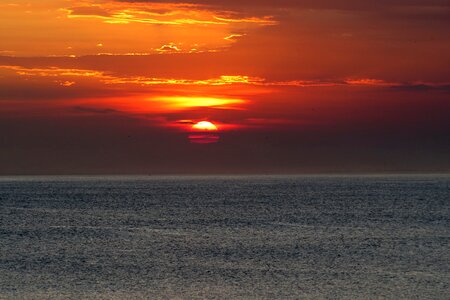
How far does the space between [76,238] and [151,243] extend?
5166 mm

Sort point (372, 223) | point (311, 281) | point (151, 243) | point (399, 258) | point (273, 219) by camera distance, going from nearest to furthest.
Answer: point (311, 281), point (399, 258), point (151, 243), point (372, 223), point (273, 219)

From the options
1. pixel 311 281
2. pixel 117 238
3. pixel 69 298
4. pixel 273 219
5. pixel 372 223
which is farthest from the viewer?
pixel 273 219

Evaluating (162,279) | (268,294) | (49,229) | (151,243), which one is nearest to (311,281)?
(268,294)

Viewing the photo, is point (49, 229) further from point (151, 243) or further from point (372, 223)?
point (372, 223)

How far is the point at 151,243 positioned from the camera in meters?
42.2

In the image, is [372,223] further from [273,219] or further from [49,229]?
[49,229]

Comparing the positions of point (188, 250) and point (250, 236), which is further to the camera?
point (250, 236)

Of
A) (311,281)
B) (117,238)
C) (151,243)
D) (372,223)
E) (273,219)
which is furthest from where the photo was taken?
(273,219)

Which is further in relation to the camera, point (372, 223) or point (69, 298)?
point (372, 223)

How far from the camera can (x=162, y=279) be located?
2889 centimetres

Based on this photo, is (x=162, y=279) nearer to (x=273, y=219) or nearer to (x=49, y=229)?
(x=49, y=229)

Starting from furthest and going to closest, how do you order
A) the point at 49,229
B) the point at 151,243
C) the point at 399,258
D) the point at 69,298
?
the point at 49,229 → the point at 151,243 → the point at 399,258 → the point at 69,298

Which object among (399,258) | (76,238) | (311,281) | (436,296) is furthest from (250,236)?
(436,296)

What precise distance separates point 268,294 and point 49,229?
29.2 m
